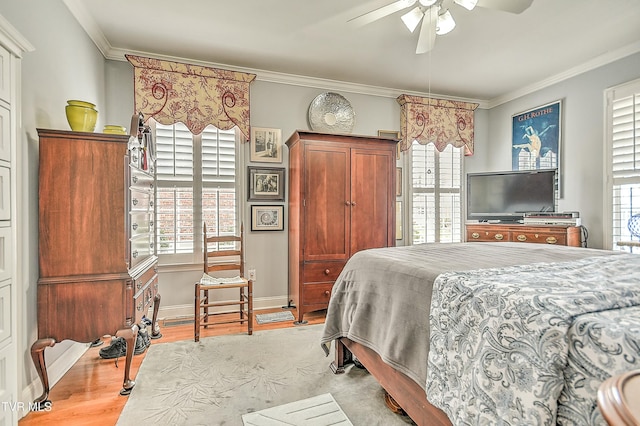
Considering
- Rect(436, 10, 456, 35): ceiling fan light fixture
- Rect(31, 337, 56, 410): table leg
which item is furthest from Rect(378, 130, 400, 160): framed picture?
Rect(31, 337, 56, 410): table leg

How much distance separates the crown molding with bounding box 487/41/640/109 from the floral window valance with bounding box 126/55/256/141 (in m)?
3.32

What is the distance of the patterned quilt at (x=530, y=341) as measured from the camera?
2.32ft

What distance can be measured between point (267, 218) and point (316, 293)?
1.01 meters

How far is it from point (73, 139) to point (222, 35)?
5.12 feet

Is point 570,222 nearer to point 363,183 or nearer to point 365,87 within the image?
point 363,183

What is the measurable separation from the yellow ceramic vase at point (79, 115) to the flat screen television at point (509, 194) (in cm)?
396

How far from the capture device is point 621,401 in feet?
1.43

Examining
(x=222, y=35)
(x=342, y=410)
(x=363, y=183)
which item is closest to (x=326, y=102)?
(x=363, y=183)

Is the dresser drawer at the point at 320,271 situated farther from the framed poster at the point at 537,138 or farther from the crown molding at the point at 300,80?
the framed poster at the point at 537,138

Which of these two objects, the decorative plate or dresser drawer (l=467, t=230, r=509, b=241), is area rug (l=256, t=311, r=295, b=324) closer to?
the decorative plate

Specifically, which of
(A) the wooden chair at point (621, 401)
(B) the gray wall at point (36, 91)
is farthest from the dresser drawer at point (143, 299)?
(A) the wooden chair at point (621, 401)

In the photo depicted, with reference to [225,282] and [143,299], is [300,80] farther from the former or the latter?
[143,299]

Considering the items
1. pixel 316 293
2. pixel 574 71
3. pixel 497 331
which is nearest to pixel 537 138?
pixel 574 71

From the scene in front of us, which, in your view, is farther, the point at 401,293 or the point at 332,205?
the point at 332,205
